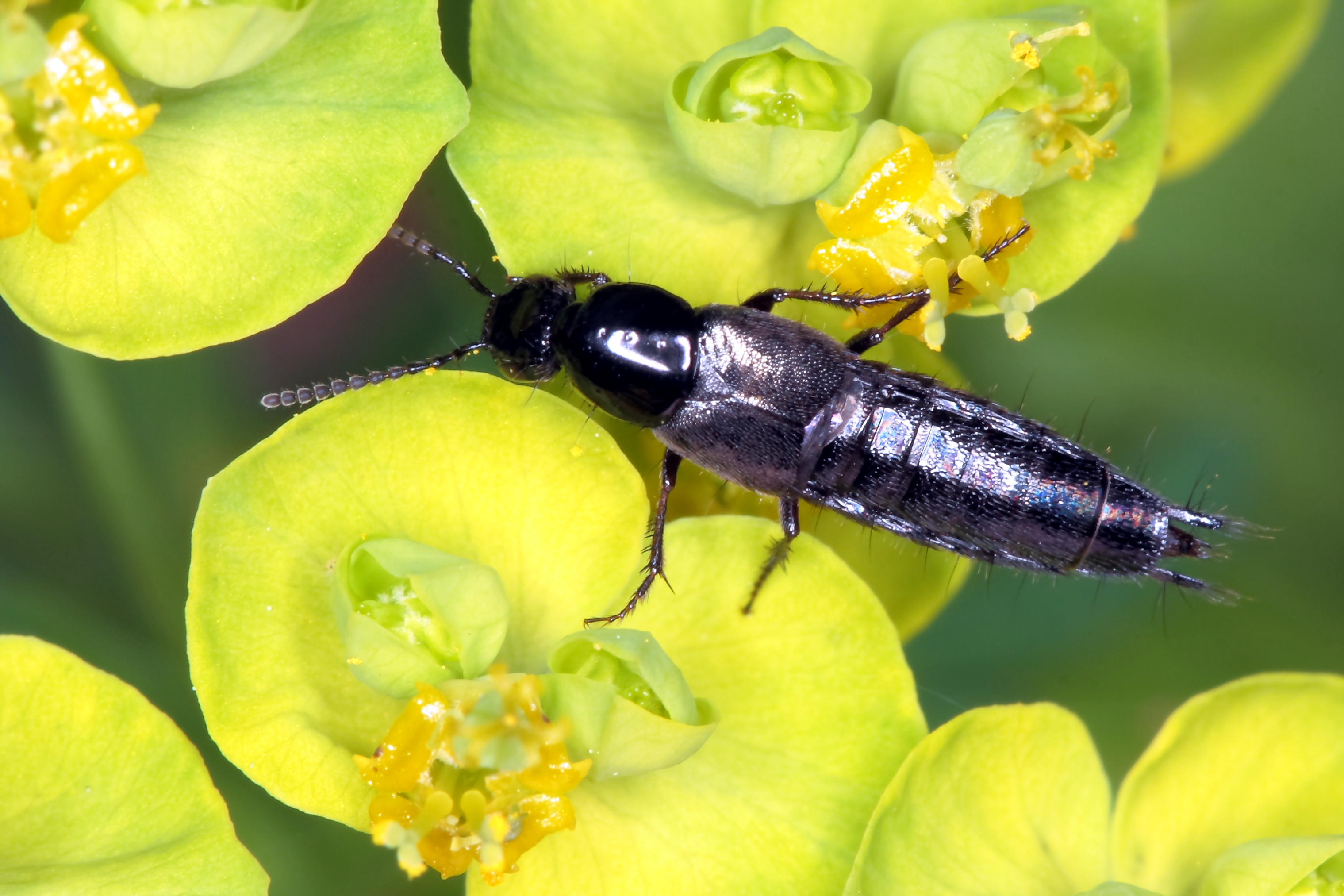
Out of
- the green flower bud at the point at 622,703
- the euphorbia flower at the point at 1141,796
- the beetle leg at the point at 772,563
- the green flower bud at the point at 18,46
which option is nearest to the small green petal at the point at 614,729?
the green flower bud at the point at 622,703

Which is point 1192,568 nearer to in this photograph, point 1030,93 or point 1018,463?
point 1018,463

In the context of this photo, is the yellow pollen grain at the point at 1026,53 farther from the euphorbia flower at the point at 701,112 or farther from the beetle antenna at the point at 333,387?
the beetle antenna at the point at 333,387

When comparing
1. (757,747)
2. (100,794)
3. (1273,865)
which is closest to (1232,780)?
(1273,865)

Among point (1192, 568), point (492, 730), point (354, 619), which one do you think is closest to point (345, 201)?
point (354, 619)

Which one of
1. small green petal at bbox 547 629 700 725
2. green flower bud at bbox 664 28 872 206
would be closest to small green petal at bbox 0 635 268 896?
small green petal at bbox 547 629 700 725

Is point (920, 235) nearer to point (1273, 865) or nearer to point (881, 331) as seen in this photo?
point (881, 331)

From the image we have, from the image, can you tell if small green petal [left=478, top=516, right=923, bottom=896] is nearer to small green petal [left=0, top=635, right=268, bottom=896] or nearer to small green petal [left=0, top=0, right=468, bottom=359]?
small green petal [left=0, top=635, right=268, bottom=896]
